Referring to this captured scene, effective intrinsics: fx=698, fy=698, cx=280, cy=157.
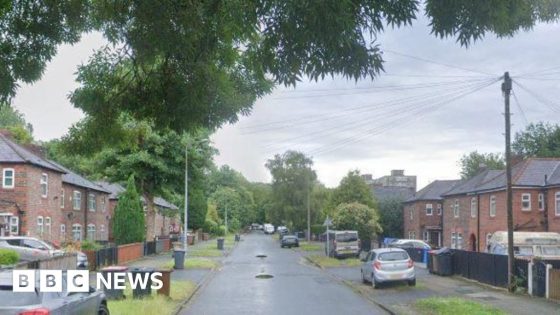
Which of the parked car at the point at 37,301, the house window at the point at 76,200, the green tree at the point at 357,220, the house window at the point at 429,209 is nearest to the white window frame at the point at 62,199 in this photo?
the house window at the point at 76,200

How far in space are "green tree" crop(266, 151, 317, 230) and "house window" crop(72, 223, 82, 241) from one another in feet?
110

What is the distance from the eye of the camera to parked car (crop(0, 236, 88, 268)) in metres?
31.4

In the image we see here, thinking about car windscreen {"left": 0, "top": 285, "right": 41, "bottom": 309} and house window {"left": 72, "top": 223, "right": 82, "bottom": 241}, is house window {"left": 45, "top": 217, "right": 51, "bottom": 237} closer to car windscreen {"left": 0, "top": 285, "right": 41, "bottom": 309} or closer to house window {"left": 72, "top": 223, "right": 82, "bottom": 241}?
house window {"left": 72, "top": 223, "right": 82, "bottom": 241}

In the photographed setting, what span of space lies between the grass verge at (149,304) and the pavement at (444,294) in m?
Result: 6.14

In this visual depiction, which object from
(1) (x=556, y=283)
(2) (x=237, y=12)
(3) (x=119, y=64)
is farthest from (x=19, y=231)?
(2) (x=237, y=12)

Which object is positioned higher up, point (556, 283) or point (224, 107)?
point (224, 107)

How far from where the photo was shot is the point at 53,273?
1118 cm

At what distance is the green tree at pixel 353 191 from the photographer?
6184 centimetres

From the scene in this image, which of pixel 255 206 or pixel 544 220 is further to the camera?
pixel 255 206

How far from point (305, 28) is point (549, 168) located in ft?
146

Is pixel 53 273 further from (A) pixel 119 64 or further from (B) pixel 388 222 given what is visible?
(B) pixel 388 222

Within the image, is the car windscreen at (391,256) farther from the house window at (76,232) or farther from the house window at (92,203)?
the house window at (92,203)

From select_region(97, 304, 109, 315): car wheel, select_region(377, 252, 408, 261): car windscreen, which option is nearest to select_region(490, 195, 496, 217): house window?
select_region(377, 252, 408, 261): car windscreen

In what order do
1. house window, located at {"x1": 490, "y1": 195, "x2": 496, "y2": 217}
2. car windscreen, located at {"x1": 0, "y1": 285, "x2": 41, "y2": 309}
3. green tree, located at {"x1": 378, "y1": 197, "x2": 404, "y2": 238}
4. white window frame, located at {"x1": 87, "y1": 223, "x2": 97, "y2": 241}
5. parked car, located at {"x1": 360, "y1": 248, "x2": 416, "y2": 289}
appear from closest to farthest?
car windscreen, located at {"x1": 0, "y1": 285, "x2": 41, "y2": 309} → parked car, located at {"x1": 360, "y1": 248, "x2": 416, "y2": 289} → house window, located at {"x1": 490, "y1": 195, "x2": 496, "y2": 217} → white window frame, located at {"x1": 87, "y1": 223, "x2": 97, "y2": 241} → green tree, located at {"x1": 378, "y1": 197, "x2": 404, "y2": 238}
